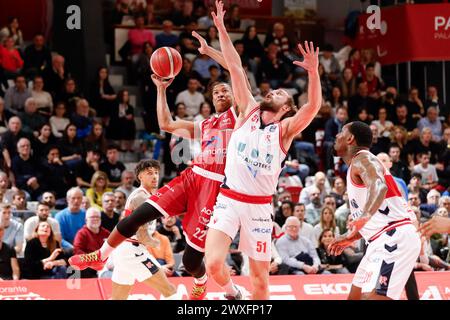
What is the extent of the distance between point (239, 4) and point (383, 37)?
3.12 meters

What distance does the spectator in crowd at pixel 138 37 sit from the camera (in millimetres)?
18703

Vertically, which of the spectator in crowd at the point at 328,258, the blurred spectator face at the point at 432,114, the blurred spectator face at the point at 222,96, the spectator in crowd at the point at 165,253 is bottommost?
the spectator in crowd at the point at 328,258

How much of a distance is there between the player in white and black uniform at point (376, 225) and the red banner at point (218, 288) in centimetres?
423

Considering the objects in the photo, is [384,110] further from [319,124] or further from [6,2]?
[6,2]

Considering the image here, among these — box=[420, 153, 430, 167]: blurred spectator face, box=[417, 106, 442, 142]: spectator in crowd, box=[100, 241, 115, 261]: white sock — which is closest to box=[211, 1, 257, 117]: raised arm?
box=[100, 241, 115, 261]: white sock

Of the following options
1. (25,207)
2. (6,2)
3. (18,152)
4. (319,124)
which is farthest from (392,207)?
(6,2)

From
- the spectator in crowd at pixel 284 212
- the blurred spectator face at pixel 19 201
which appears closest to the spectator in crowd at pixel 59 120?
the blurred spectator face at pixel 19 201

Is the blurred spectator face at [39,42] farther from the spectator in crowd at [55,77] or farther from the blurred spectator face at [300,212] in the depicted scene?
the blurred spectator face at [300,212]

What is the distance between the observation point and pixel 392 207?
8.07 m

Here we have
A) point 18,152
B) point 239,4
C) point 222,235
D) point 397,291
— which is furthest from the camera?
point 239,4

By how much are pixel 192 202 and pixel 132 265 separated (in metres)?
1.27

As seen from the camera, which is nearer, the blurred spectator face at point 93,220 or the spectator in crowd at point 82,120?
the blurred spectator face at point 93,220

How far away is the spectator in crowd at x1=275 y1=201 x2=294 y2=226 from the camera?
14.2 meters

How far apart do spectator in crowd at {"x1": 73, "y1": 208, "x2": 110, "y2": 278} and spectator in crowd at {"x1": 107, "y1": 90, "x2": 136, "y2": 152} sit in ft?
14.4
